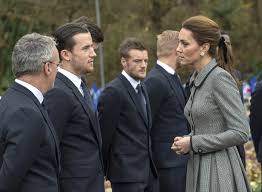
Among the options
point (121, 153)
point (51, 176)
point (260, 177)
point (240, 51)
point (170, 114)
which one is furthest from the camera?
point (240, 51)

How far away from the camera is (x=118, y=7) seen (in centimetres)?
2652

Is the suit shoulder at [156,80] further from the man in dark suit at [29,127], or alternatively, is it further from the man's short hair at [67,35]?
the man in dark suit at [29,127]

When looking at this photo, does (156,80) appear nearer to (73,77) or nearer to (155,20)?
(73,77)

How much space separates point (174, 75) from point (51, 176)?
10.5 feet

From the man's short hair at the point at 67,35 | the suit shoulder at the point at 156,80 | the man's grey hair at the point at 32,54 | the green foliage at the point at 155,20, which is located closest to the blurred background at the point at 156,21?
the green foliage at the point at 155,20

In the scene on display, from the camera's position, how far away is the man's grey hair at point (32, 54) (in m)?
5.30

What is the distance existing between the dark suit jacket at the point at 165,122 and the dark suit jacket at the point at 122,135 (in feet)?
1.88

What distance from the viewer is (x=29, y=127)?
5.04m

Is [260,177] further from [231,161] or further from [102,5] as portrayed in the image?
[102,5]

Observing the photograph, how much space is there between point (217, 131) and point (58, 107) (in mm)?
1256

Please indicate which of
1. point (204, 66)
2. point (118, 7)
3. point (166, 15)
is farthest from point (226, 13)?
point (204, 66)

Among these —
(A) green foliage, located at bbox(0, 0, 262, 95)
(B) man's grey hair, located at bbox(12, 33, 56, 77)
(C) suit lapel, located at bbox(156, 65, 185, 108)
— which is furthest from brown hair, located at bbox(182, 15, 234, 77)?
(A) green foliage, located at bbox(0, 0, 262, 95)

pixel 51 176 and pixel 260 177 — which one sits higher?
pixel 51 176

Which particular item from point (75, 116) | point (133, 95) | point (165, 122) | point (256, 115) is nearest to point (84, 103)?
point (75, 116)
